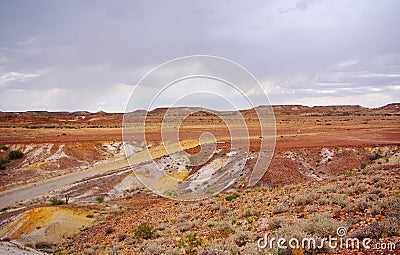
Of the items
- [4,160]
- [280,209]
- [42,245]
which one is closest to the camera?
[280,209]

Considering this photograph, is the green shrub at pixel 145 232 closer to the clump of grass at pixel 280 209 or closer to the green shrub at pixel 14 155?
the clump of grass at pixel 280 209

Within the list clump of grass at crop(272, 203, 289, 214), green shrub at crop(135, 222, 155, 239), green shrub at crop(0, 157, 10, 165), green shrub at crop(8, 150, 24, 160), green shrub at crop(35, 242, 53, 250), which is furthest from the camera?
green shrub at crop(8, 150, 24, 160)

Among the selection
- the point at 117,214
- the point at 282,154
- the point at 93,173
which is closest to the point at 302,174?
the point at 282,154

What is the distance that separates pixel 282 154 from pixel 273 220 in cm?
1925

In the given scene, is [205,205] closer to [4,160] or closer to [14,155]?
[4,160]

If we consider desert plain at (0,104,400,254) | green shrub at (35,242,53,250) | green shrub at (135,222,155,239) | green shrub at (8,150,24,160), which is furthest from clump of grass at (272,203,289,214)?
green shrub at (8,150,24,160)

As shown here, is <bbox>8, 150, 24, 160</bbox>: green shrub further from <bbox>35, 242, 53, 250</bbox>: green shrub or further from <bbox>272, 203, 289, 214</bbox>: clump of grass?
<bbox>272, 203, 289, 214</bbox>: clump of grass

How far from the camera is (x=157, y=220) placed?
14.6 m

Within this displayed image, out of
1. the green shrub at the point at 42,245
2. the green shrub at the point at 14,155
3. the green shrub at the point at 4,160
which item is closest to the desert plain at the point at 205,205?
the green shrub at the point at 42,245

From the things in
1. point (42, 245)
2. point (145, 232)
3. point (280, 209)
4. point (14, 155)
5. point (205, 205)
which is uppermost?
point (280, 209)

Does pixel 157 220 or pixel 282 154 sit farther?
pixel 282 154

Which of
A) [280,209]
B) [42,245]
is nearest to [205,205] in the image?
[280,209]

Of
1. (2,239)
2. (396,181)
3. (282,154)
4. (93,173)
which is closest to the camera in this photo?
(396,181)

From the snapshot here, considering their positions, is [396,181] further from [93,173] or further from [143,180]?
[93,173]
